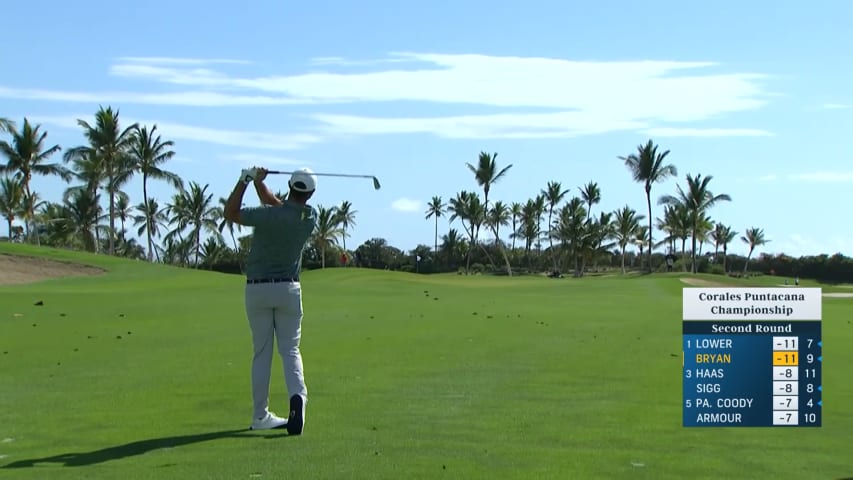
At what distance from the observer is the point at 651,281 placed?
47.8 meters

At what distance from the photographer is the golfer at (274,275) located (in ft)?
29.4

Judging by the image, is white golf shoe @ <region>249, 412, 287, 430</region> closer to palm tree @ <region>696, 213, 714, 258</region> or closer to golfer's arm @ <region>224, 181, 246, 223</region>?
golfer's arm @ <region>224, 181, 246, 223</region>

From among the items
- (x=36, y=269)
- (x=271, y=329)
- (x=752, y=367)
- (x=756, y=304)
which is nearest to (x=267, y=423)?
(x=271, y=329)

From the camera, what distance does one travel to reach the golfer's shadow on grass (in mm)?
7785

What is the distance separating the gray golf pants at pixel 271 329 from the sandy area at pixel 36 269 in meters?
35.2

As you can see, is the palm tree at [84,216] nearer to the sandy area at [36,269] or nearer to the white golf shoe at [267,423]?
the sandy area at [36,269]

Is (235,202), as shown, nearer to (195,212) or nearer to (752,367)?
(752,367)

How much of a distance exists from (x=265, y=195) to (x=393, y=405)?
8.21ft

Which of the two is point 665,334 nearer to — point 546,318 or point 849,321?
point 546,318

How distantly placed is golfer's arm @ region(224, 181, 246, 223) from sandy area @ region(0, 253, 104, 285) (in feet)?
116

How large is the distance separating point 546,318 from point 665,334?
13.3ft

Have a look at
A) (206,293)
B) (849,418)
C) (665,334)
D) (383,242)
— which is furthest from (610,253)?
(849,418)

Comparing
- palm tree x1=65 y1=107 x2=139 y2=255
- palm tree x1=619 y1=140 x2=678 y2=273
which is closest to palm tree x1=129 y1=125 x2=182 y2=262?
palm tree x1=65 y1=107 x2=139 y2=255

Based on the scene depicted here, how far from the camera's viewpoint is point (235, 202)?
8969mm
